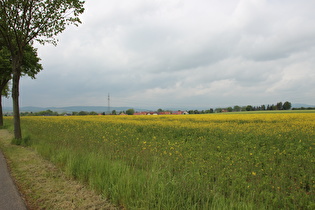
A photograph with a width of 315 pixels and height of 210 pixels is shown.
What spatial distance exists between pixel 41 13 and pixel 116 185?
1226cm

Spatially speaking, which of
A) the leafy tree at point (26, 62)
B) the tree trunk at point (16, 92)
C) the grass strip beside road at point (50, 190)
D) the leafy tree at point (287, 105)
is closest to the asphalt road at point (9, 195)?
the grass strip beside road at point (50, 190)

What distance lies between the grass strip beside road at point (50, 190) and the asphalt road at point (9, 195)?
114 mm

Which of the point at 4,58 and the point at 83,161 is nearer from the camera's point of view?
the point at 83,161

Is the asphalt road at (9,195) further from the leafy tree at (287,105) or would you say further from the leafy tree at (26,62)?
the leafy tree at (287,105)

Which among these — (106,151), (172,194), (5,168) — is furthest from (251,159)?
(5,168)

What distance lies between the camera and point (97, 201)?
3.82 meters

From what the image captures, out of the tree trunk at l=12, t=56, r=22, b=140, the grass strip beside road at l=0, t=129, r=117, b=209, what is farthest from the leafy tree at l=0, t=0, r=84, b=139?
the grass strip beside road at l=0, t=129, r=117, b=209

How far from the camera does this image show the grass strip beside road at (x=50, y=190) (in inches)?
147

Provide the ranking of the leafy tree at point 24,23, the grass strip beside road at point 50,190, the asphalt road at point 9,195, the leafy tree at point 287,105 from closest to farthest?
the asphalt road at point 9,195 → the grass strip beside road at point 50,190 → the leafy tree at point 24,23 → the leafy tree at point 287,105

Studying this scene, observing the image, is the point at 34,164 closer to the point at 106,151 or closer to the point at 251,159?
the point at 106,151

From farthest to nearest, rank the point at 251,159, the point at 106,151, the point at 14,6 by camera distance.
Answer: the point at 14,6 → the point at 106,151 → the point at 251,159

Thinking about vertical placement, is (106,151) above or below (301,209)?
above

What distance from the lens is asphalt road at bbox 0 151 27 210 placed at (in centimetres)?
361

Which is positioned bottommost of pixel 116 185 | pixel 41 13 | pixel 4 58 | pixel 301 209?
pixel 301 209
